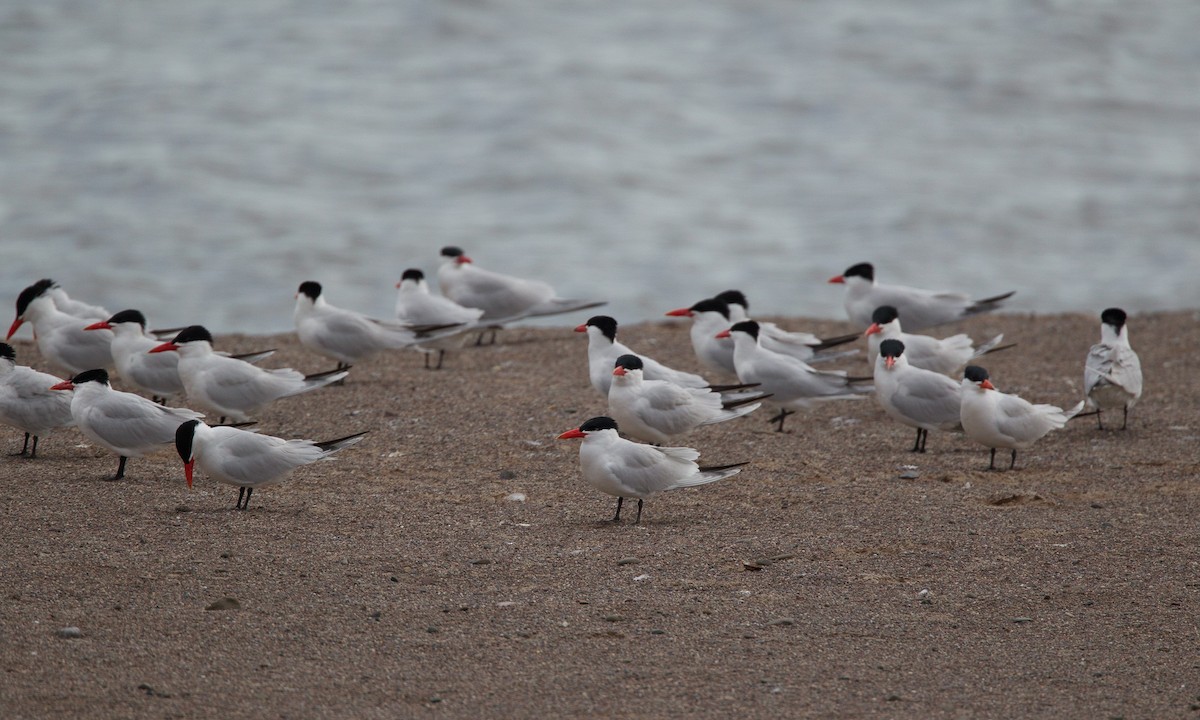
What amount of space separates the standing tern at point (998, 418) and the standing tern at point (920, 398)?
24 centimetres

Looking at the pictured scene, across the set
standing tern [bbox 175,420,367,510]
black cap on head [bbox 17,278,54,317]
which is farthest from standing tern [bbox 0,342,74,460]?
black cap on head [bbox 17,278,54,317]

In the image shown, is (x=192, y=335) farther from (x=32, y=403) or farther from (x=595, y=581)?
(x=595, y=581)

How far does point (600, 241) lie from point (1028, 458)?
9131 millimetres

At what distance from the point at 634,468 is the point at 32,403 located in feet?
9.65

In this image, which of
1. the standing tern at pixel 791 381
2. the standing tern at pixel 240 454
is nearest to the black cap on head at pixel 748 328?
the standing tern at pixel 791 381

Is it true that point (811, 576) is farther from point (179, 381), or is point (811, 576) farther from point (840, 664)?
point (179, 381)

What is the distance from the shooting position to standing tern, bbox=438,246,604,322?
1002cm

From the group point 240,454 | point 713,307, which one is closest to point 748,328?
point 713,307

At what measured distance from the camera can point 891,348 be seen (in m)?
7.50

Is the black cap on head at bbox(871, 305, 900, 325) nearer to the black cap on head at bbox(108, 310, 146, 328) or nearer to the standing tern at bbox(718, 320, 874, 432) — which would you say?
the standing tern at bbox(718, 320, 874, 432)

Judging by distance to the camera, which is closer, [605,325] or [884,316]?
[605,325]

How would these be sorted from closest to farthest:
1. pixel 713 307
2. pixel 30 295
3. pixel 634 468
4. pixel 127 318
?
1. pixel 634 468
2. pixel 127 318
3. pixel 30 295
4. pixel 713 307

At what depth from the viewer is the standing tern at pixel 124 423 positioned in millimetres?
6184

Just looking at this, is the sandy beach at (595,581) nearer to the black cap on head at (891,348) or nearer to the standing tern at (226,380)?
the standing tern at (226,380)
